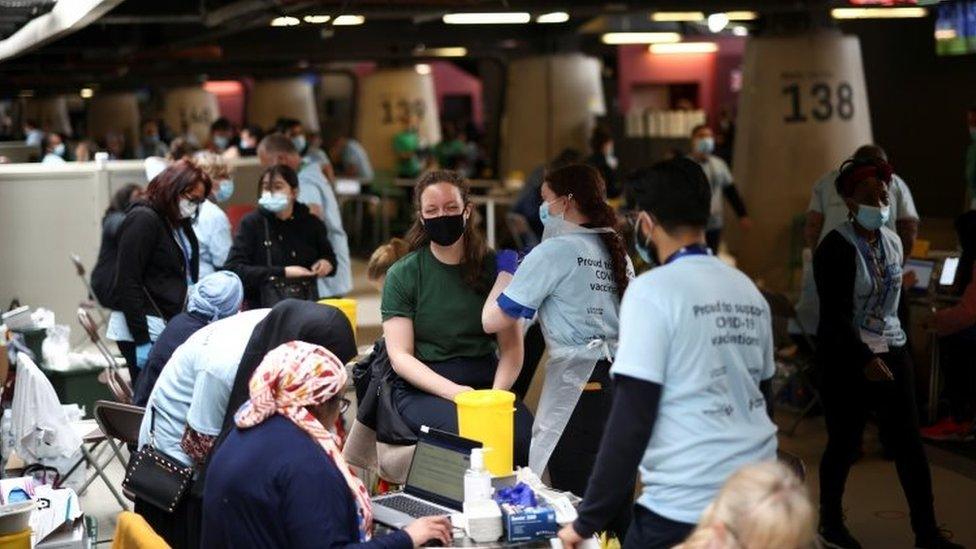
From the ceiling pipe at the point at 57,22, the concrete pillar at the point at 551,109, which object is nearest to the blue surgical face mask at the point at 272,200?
the ceiling pipe at the point at 57,22

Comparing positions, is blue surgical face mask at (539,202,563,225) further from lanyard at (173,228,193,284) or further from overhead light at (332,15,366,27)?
overhead light at (332,15,366,27)

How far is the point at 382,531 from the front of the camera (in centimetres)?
428

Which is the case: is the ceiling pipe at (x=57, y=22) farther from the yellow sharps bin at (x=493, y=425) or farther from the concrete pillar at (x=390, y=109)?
the concrete pillar at (x=390, y=109)

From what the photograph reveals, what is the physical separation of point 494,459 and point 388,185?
63.5ft

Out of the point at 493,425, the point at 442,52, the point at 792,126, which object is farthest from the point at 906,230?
the point at 442,52

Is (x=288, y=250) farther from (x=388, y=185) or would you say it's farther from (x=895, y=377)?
(x=388, y=185)

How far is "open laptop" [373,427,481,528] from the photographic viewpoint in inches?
173

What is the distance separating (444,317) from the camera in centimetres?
553

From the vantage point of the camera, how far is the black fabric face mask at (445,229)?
5586 mm

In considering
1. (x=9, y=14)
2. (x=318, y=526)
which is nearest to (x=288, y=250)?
(x=9, y=14)

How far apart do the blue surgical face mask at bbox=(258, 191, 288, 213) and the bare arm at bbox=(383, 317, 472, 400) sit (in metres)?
3.16

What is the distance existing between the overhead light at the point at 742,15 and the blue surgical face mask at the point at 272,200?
26.4ft

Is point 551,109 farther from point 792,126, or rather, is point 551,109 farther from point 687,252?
point 687,252

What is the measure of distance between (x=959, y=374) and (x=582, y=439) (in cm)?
448
